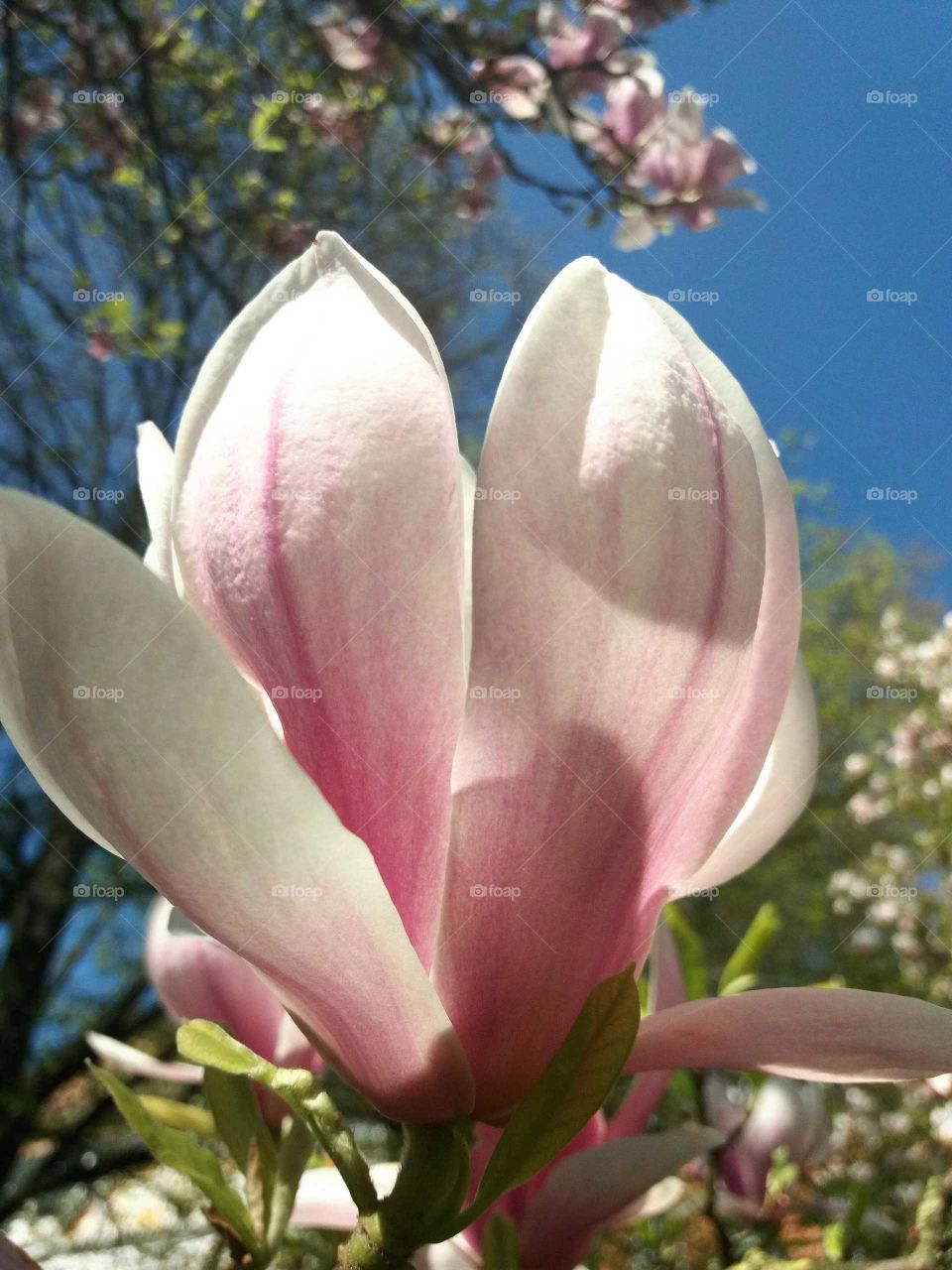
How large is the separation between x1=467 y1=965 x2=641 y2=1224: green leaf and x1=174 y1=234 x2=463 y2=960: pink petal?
4 centimetres

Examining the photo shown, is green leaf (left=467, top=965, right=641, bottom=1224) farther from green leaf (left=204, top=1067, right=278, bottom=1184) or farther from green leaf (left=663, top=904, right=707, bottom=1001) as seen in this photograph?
green leaf (left=663, top=904, right=707, bottom=1001)

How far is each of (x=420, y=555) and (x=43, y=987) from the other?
→ 2.61m

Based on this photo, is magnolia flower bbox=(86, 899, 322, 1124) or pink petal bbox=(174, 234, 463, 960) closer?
pink petal bbox=(174, 234, 463, 960)

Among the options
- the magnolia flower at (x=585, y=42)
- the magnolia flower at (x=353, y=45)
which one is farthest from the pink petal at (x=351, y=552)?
the magnolia flower at (x=353, y=45)

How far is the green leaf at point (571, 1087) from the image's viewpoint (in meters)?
0.20

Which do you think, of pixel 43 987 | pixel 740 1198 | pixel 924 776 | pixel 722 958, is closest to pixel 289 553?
pixel 740 1198

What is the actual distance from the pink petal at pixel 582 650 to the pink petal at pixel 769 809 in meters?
0.03

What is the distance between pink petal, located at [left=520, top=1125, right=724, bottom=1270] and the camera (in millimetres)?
273

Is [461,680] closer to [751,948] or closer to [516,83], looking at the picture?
[751,948]

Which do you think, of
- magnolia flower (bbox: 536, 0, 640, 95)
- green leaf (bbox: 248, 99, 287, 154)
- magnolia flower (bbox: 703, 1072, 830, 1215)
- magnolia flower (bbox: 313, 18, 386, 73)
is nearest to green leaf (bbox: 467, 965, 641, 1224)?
magnolia flower (bbox: 703, 1072, 830, 1215)

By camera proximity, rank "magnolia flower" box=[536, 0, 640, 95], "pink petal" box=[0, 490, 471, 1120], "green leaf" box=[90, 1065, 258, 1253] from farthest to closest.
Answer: "magnolia flower" box=[536, 0, 640, 95] → "green leaf" box=[90, 1065, 258, 1253] → "pink petal" box=[0, 490, 471, 1120]

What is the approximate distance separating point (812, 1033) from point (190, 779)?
119 mm

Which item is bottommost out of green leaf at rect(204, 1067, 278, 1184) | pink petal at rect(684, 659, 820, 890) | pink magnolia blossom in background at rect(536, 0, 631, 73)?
green leaf at rect(204, 1067, 278, 1184)

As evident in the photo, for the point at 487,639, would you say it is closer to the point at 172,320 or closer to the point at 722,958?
the point at 172,320
